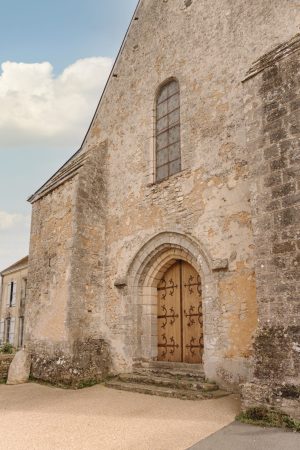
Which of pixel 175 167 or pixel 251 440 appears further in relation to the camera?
pixel 175 167

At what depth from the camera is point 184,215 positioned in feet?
23.3

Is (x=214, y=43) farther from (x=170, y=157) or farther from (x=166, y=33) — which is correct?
(x=170, y=157)

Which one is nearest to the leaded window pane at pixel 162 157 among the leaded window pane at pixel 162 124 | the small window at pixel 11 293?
the leaded window pane at pixel 162 124

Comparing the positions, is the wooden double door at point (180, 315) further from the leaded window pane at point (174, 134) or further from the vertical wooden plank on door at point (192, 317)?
the leaded window pane at point (174, 134)

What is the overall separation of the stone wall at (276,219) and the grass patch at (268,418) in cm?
7

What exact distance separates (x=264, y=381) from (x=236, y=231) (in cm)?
246

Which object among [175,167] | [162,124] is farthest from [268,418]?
[162,124]

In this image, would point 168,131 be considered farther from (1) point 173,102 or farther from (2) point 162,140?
(1) point 173,102

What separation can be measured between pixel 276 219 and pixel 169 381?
317 centimetres

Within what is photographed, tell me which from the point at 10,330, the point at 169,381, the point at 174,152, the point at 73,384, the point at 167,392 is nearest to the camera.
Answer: the point at 167,392

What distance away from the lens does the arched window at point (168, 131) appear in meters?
7.78

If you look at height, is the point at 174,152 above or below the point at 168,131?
below

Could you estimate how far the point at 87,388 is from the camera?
714 centimetres

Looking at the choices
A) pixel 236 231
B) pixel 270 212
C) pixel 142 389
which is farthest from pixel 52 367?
pixel 270 212
